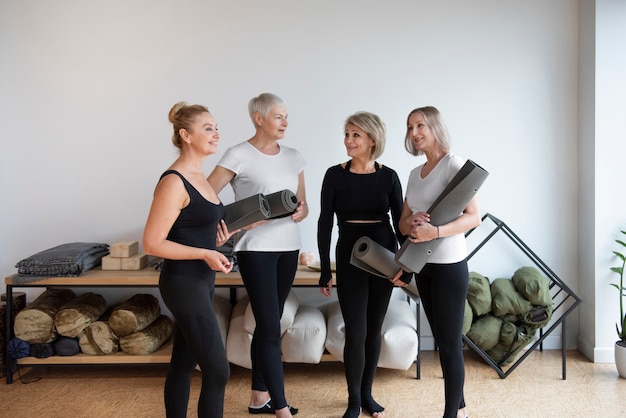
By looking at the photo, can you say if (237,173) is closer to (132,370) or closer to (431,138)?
(431,138)

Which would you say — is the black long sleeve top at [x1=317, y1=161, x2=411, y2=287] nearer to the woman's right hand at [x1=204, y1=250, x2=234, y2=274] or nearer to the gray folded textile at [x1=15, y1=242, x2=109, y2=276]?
the woman's right hand at [x1=204, y1=250, x2=234, y2=274]

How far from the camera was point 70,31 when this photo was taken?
12.4 ft

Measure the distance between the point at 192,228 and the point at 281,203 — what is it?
544 mm

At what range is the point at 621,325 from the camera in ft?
11.8

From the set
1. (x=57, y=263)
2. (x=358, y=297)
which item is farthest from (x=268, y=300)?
(x=57, y=263)

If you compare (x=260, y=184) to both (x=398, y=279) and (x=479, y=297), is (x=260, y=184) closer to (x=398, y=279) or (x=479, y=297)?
(x=398, y=279)

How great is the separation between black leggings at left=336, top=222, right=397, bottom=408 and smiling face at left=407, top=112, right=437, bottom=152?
42 cm

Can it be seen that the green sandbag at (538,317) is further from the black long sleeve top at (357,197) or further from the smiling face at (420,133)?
Answer: the smiling face at (420,133)

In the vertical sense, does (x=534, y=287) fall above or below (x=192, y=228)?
below

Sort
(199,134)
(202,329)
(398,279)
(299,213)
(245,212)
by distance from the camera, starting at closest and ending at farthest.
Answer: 1. (202,329)
2. (199,134)
3. (245,212)
4. (398,279)
5. (299,213)

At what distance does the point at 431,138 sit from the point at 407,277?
2.03ft

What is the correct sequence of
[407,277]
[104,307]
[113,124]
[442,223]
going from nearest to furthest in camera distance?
[442,223], [407,277], [104,307], [113,124]

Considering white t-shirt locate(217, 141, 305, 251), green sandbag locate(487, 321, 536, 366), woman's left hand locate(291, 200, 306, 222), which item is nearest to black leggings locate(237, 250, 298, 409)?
white t-shirt locate(217, 141, 305, 251)

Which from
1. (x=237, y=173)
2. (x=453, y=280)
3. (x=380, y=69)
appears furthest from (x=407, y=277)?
(x=380, y=69)
